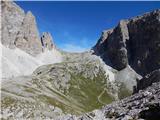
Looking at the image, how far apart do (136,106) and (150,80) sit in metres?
99.9

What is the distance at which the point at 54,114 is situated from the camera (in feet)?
652

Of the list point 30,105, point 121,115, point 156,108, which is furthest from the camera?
point 30,105

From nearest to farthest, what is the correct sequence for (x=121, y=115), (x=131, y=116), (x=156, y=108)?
1. (x=156, y=108)
2. (x=131, y=116)
3. (x=121, y=115)

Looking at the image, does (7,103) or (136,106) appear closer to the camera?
(136,106)

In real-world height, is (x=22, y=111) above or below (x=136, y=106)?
above

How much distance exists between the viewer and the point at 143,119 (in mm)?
48219

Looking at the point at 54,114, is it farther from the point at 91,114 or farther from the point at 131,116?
the point at 131,116

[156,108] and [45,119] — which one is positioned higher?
[45,119]

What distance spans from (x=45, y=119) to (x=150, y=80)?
188 ft

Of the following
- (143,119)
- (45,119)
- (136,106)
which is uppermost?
(45,119)

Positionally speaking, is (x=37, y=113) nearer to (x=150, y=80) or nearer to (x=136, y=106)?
(x=150, y=80)

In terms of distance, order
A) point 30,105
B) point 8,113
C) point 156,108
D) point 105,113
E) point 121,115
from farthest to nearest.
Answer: point 30,105 < point 8,113 < point 105,113 < point 121,115 < point 156,108

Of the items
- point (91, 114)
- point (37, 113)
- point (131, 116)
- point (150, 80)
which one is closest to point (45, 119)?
point (37, 113)

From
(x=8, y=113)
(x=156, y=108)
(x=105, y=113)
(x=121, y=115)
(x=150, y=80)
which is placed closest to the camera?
(x=156, y=108)
